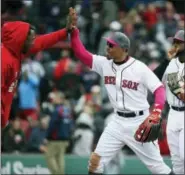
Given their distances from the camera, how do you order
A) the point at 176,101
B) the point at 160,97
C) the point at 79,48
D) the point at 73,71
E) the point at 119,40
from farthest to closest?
the point at 73,71 → the point at 176,101 → the point at 79,48 → the point at 119,40 → the point at 160,97

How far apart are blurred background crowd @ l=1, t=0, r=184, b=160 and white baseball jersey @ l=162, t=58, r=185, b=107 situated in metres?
3.39

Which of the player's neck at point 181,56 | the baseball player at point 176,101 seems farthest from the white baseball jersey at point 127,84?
the player's neck at point 181,56

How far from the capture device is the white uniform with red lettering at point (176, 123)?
10031 mm

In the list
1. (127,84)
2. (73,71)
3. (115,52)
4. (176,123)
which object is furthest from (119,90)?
(73,71)

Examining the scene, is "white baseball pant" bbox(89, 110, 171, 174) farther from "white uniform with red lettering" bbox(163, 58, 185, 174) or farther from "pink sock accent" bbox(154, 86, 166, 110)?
"pink sock accent" bbox(154, 86, 166, 110)

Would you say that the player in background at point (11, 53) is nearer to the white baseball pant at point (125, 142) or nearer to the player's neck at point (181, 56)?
the white baseball pant at point (125, 142)

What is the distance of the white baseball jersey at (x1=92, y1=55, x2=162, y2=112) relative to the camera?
975cm

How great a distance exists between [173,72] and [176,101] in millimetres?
377

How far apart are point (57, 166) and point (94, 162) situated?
4577 mm

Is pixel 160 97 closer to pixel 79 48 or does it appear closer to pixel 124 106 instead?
pixel 124 106

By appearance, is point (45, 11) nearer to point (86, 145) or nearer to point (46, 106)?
point (46, 106)

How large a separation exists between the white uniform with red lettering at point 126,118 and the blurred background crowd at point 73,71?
128 inches

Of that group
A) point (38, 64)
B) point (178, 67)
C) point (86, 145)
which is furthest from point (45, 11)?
point (178, 67)

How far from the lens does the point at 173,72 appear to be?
10.1 metres
